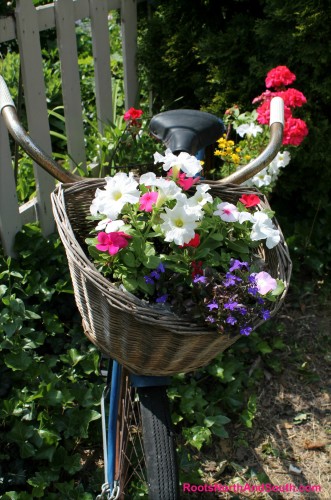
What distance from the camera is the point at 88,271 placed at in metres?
1.23

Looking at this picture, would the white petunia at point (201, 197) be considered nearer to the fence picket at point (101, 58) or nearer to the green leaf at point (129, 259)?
the green leaf at point (129, 259)

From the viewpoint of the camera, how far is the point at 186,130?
6.07 feet

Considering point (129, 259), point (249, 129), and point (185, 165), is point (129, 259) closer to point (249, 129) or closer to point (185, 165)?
point (185, 165)

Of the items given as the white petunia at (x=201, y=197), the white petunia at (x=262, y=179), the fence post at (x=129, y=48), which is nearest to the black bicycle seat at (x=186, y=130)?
the white petunia at (x=201, y=197)

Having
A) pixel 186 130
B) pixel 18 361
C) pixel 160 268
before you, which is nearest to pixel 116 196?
pixel 160 268

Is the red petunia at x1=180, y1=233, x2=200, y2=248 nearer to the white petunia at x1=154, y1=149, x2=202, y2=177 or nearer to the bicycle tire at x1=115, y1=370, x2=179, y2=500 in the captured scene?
the white petunia at x1=154, y1=149, x2=202, y2=177

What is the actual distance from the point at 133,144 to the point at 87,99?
1351mm

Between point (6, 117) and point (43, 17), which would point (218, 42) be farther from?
point (6, 117)

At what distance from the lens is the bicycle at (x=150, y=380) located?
1505 mm

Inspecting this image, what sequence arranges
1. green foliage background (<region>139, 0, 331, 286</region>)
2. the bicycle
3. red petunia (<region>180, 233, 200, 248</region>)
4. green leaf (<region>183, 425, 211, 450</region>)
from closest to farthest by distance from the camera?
red petunia (<region>180, 233, 200, 248</region>)
the bicycle
green leaf (<region>183, 425, 211, 450</region>)
green foliage background (<region>139, 0, 331, 286</region>)

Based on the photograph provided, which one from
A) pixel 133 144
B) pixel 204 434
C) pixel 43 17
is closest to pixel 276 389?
pixel 204 434

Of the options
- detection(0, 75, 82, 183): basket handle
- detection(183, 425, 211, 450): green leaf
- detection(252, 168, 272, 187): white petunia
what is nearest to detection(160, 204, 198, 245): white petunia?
detection(0, 75, 82, 183): basket handle

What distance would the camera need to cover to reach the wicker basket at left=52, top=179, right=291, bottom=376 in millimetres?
1214

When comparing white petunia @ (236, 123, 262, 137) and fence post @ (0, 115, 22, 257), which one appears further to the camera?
white petunia @ (236, 123, 262, 137)
